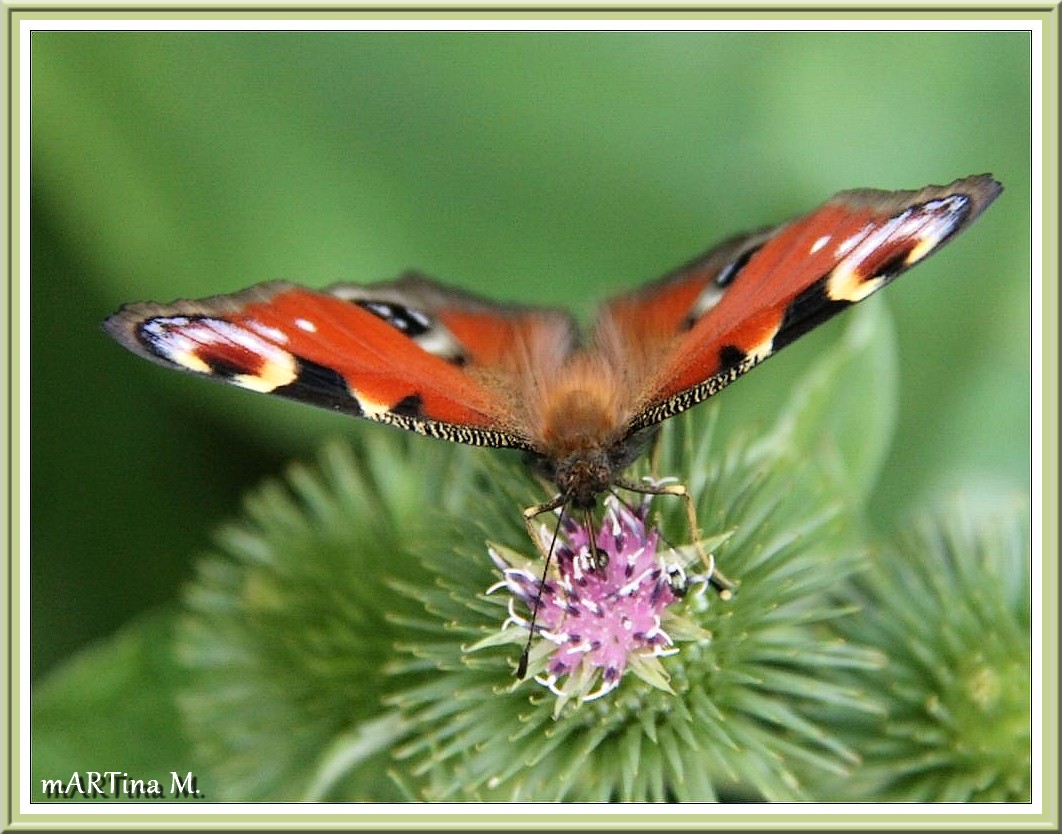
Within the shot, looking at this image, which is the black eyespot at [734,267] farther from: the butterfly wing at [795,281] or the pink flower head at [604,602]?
the pink flower head at [604,602]

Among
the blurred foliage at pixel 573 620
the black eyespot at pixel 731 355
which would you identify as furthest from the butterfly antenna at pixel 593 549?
the black eyespot at pixel 731 355

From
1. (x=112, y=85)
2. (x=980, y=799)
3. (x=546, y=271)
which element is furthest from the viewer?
(x=546, y=271)

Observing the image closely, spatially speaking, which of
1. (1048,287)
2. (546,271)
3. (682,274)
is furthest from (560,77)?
(1048,287)

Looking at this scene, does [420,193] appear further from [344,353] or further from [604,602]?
[604,602]

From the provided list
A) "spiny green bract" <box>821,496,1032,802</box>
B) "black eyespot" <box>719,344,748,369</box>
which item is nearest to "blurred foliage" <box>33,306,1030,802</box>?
"spiny green bract" <box>821,496,1032,802</box>

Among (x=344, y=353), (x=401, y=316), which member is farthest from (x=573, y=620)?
(x=401, y=316)

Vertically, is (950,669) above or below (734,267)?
below

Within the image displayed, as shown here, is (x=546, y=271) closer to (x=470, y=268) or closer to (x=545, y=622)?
(x=470, y=268)
